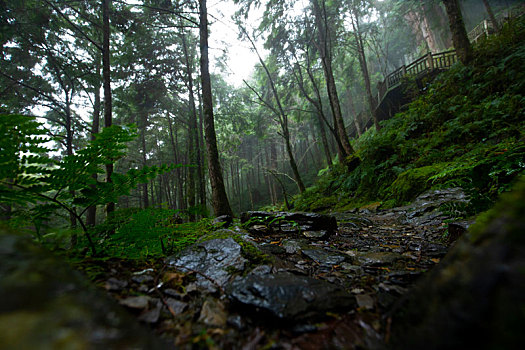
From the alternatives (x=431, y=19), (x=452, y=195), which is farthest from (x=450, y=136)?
(x=431, y=19)

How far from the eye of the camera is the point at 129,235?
183 centimetres

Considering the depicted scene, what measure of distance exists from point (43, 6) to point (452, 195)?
14920mm

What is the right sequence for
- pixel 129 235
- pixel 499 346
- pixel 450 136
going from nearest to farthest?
1. pixel 499 346
2. pixel 129 235
3. pixel 450 136

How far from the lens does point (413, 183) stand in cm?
482

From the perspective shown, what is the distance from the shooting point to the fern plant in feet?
4.13

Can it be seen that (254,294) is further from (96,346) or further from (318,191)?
(318,191)

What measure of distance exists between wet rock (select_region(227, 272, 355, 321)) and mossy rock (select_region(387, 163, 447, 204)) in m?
4.55

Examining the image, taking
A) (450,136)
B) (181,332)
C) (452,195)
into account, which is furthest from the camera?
(450,136)

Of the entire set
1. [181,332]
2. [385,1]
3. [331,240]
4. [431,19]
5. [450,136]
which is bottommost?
[331,240]

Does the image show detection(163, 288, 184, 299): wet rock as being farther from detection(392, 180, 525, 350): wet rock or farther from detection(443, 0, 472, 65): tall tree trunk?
detection(443, 0, 472, 65): tall tree trunk

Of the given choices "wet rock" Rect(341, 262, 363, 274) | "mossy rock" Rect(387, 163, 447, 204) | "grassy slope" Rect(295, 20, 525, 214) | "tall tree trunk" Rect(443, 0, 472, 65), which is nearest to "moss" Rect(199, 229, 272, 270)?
"wet rock" Rect(341, 262, 363, 274)

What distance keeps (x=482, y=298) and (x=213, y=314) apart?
40.9 inches

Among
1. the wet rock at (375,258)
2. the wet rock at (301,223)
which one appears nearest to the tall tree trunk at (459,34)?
the wet rock at (301,223)

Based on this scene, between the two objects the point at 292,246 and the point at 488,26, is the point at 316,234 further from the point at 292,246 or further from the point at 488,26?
the point at 488,26
